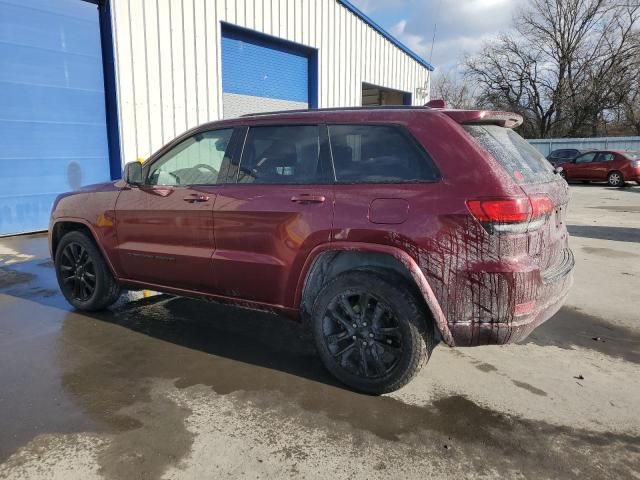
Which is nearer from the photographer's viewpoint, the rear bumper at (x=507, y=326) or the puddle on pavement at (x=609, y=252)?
the rear bumper at (x=507, y=326)

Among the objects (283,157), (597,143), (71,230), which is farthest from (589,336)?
(597,143)

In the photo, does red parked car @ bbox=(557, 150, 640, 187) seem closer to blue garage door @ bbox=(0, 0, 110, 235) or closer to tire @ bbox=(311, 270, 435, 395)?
blue garage door @ bbox=(0, 0, 110, 235)

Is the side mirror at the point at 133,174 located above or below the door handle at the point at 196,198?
above

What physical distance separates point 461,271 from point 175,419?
1.93 metres

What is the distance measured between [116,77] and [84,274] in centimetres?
649

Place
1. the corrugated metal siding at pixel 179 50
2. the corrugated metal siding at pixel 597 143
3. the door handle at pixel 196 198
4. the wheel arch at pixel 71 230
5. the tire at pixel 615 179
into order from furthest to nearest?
1. the corrugated metal siding at pixel 597 143
2. the tire at pixel 615 179
3. the corrugated metal siding at pixel 179 50
4. the wheel arch at pixel 71 230
5. the door handle at pixel 196 198

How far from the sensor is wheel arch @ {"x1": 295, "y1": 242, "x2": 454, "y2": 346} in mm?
2998

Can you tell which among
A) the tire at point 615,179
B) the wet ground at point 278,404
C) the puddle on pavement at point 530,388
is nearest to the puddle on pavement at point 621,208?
the tire at point 615,179

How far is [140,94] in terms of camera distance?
10.4 m

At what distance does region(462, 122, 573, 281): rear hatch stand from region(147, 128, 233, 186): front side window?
1913 mm

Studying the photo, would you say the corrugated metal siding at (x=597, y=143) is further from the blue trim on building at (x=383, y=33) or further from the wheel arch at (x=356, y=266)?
the wheel arch at (x=356, y=266)

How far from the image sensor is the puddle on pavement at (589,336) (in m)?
4.11

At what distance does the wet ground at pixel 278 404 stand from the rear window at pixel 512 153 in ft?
4.73

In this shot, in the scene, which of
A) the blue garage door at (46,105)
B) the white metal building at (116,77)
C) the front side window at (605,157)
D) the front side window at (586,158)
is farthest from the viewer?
the front side window at (586,158)
